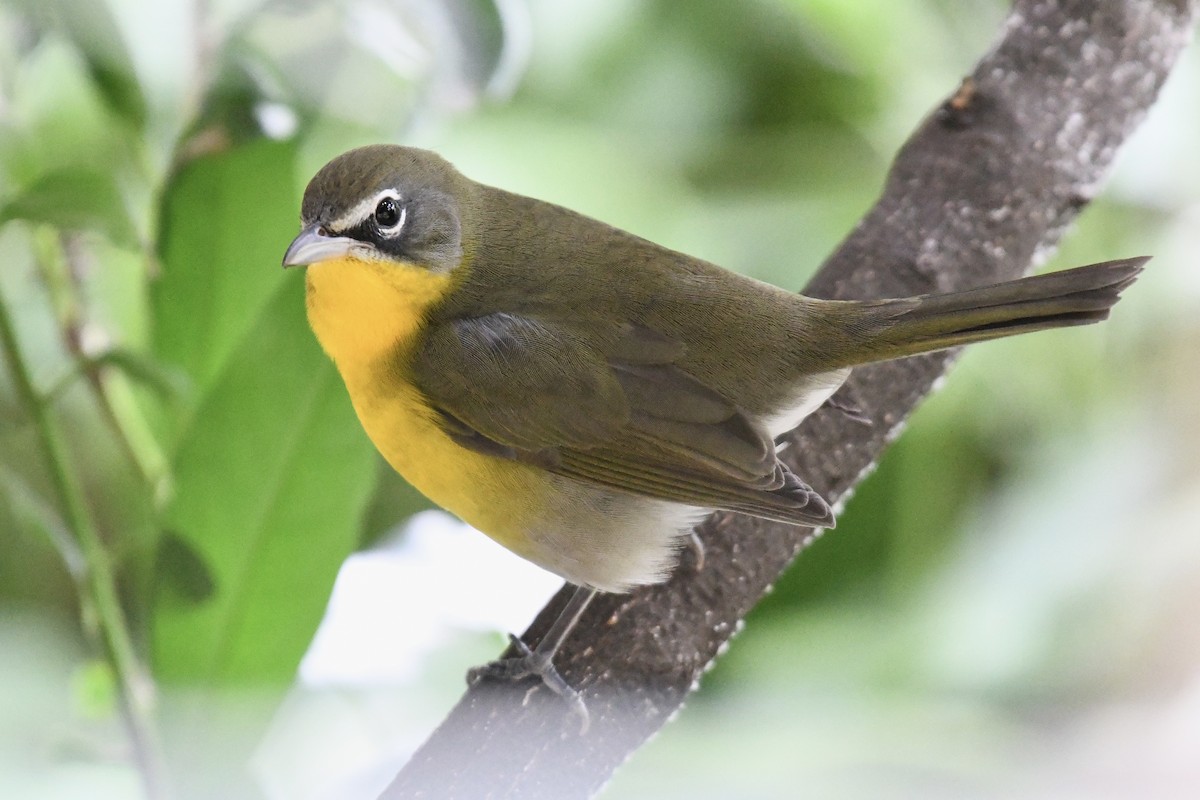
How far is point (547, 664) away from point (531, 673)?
1cm

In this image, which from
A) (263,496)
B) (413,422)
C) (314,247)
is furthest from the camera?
(263,496)

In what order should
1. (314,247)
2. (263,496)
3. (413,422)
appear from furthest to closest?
(263,496)
(413,422)
(314,247)

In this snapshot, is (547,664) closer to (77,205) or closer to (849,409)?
(849,409)

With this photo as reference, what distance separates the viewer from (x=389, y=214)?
82 cm

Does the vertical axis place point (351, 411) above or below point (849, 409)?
below

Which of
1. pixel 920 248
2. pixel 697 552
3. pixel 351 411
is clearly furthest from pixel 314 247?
pixel 920 248

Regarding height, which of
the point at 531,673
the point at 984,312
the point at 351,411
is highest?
the point at 984,312

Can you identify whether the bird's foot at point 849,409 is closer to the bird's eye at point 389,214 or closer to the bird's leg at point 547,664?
the bird's leg at point 547,664

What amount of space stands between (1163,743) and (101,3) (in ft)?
4.46

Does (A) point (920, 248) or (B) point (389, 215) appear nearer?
(B) point (389, 215)

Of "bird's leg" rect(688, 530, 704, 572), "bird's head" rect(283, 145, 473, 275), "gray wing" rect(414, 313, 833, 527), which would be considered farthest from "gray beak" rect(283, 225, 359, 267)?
"bird's leg" rect(688, 530, 704, 572)

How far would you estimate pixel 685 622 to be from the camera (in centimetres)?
95

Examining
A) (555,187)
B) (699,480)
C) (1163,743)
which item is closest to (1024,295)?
(699,480)

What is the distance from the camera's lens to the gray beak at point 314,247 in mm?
738
